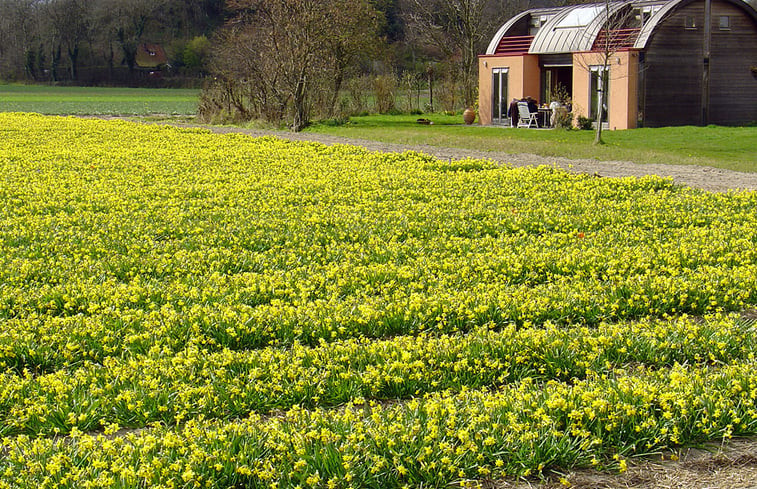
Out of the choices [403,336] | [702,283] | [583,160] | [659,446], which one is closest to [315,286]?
[403,336]

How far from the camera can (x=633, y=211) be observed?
39.8 feet

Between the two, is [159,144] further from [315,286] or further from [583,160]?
[315,286]

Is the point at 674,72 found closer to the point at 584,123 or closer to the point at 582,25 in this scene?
the point at 584,123

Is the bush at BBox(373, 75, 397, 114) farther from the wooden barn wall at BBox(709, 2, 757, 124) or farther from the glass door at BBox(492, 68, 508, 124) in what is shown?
the wooden barn wall at BBox(709, 2, 757, 124)

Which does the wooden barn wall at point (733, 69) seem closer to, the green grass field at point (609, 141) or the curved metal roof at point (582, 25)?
the curved metal roof at point (582, 25)

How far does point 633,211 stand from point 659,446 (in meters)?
7.53

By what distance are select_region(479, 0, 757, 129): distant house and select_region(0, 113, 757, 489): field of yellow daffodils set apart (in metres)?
19.4

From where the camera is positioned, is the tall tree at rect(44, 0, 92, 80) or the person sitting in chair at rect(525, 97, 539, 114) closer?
the person sitting in chair at rect(525, 97, 539, 114)

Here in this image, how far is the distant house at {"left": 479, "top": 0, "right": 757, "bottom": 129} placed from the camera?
31.6 meters

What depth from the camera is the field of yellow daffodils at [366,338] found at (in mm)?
4805

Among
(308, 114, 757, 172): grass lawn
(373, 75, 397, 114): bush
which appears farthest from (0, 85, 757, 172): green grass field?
(373, 75, 397, 114): bush

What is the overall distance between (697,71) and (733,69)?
77.8 inches

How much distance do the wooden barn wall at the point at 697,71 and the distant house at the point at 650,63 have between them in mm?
36

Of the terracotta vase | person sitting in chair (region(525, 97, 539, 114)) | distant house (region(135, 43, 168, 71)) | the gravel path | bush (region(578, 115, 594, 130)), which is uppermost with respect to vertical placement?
distant house (region(135, 43, 168, 71))
